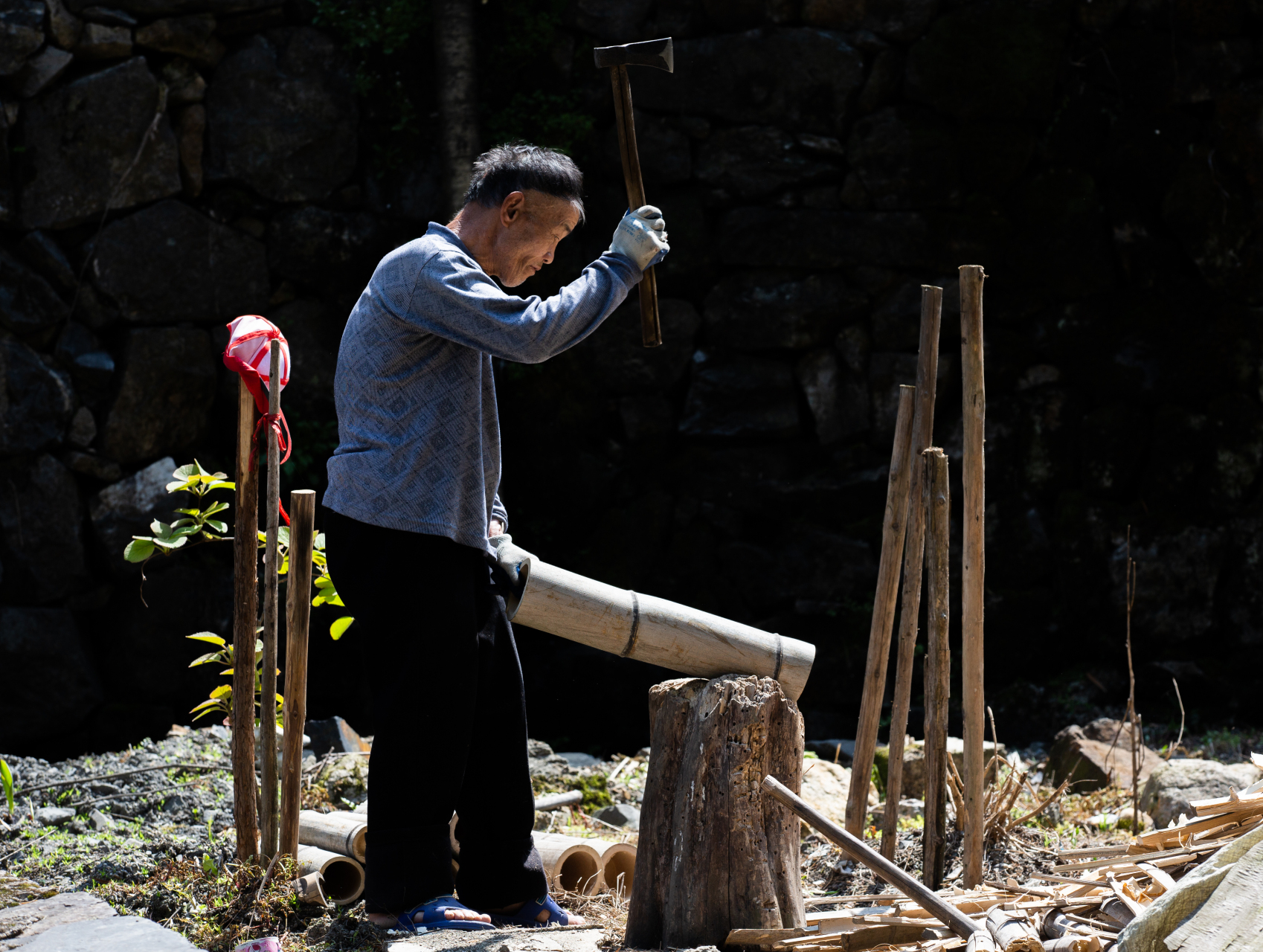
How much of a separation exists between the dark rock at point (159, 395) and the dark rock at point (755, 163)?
10.6ft

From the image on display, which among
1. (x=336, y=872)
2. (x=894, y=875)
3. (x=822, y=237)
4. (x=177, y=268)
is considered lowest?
(x=336, y=872)

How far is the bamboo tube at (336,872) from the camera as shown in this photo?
283 centimetres

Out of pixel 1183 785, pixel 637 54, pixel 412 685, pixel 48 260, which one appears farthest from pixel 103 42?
pixel 1183 785

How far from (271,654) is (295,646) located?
0.06 metres

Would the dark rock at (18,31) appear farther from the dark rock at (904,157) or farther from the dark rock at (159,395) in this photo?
the dark rock at (904,157)

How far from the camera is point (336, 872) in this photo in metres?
2.87

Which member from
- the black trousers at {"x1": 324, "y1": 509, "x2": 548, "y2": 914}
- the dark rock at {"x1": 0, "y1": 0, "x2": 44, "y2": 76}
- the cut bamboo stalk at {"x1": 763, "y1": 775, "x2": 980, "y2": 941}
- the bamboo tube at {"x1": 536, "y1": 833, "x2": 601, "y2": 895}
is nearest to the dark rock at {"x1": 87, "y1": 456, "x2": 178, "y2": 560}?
the dark rock at {"x1": 0, "y1": 0, "x2": 44, "y2": 76}

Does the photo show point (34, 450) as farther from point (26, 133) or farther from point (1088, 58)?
point (1088, 58)

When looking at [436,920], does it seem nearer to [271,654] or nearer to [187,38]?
[271,654]

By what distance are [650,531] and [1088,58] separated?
12.7 ft

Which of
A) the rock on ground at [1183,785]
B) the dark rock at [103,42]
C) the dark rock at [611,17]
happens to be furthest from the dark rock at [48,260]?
the rock on ground at [1183,785]

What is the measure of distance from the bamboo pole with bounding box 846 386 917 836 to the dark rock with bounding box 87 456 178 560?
15.5ft

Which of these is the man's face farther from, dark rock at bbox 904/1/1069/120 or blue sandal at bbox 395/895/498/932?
dark rock at bbox 904/1/1069/120

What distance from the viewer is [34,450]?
20.6 feet
